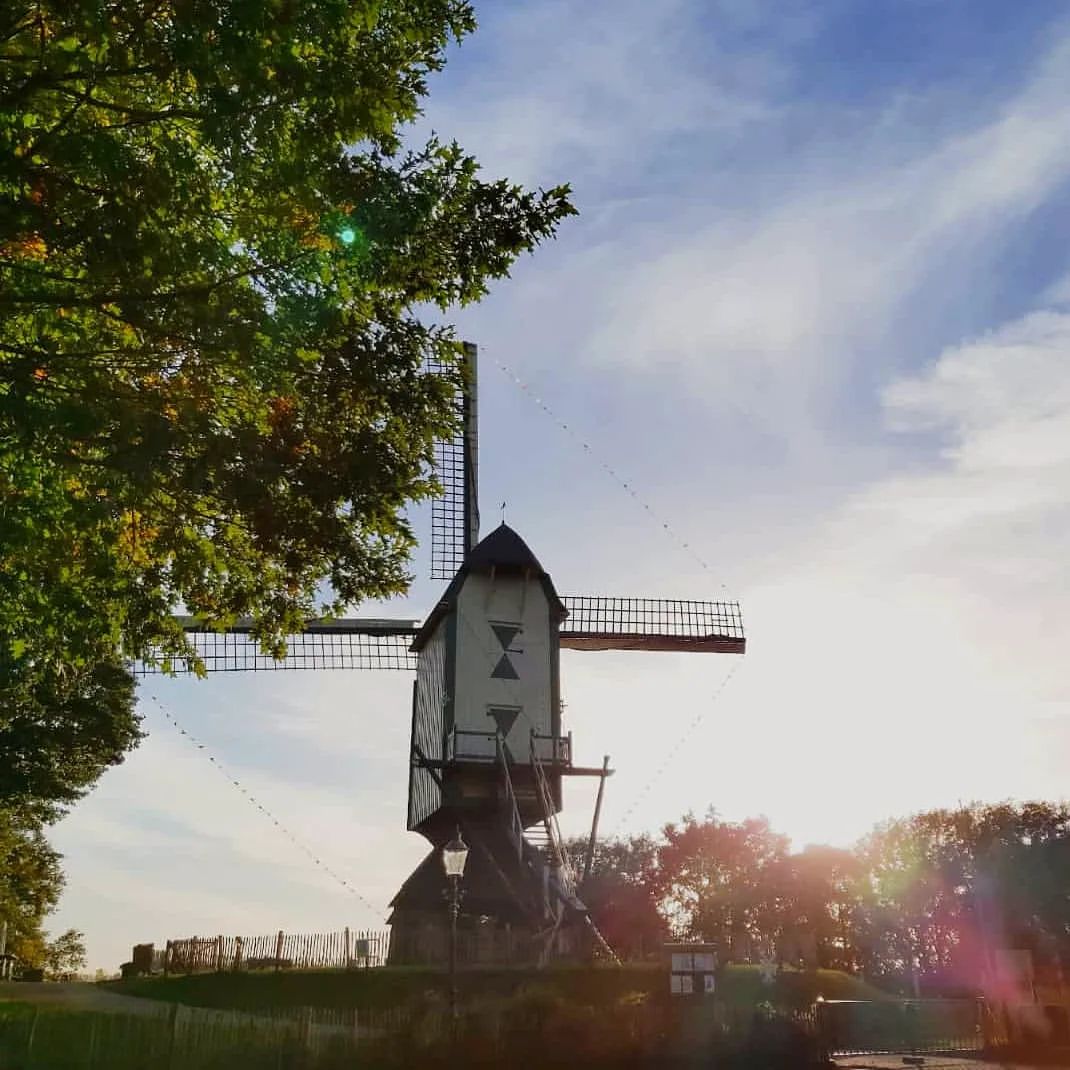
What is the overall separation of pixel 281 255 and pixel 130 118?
1.84 metres

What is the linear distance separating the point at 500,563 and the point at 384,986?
11.9 metres

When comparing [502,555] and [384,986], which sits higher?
[502,555]

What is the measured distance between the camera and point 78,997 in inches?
1000

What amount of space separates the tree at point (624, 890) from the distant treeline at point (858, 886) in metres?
0.13

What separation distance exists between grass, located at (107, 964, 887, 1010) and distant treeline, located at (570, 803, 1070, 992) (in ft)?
106

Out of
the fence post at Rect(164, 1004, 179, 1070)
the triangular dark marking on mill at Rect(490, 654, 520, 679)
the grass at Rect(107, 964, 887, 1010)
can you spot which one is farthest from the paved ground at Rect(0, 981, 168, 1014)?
the triangular dark marking on mill at Rect(490, 654, 520, 679)

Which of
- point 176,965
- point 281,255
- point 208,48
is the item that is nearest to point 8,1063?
point 176,965

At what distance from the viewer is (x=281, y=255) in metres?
9.90

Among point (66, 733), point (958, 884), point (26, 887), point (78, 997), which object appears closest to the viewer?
point (78, 997)

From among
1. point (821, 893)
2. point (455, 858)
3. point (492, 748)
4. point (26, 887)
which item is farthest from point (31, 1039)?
point (821, 893)

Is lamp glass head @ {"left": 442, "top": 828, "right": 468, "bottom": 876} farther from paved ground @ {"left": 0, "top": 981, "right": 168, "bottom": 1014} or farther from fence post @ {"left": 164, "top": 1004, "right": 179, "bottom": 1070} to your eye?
paved ground @ {"left": 0, "top": 981, "right": 168, "bottom": 1014}

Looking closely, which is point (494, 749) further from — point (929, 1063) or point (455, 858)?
point (929, 1063)

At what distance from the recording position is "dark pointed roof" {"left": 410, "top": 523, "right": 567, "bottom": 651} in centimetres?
3148

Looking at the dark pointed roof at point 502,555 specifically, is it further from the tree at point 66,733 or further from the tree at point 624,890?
the tree at point 624,890
